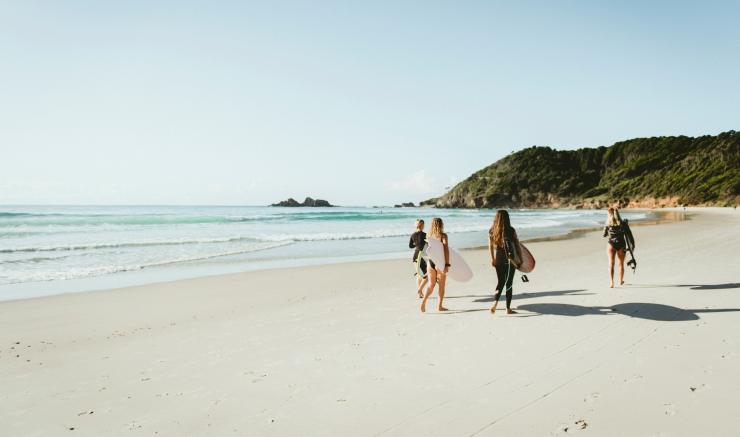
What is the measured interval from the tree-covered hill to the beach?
333 ft

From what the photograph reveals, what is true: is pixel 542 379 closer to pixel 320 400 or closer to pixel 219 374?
pixel 320 400

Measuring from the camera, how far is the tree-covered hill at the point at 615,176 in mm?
102500

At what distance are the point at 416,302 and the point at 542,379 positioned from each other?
14.5 feet

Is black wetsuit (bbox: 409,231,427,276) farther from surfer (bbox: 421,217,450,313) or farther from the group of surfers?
surfer (bbox: 421,217,450,313)

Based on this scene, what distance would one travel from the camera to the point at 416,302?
907 cm

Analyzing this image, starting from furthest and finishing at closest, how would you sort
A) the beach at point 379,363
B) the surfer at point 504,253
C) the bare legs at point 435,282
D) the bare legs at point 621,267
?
the bare legs at point 621,267 < the bare legs at point 435,282 < the surfer at point 504,253 < the beach at point 379,363

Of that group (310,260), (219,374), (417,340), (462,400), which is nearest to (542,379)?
(462,400)

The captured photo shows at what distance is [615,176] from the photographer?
14388 centimetres

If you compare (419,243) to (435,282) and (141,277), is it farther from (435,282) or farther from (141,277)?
(141,277)

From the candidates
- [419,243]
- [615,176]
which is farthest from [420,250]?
[615,176]

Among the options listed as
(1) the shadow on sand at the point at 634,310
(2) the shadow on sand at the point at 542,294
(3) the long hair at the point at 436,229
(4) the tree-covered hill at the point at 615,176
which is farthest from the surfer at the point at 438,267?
(4) the tree-covered hill at the point at 615,176

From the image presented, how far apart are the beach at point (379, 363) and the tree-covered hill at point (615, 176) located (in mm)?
101366

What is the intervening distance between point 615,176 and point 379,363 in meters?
160

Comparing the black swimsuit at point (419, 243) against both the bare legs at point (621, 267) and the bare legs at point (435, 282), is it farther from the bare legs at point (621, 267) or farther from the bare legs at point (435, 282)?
the bare legs at point (621, 267)
